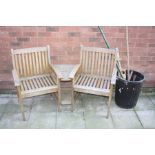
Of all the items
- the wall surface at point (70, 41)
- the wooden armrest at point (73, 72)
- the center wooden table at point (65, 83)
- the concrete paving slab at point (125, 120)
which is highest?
the wall surface at point (70, 41)

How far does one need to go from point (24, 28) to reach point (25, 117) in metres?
1.31

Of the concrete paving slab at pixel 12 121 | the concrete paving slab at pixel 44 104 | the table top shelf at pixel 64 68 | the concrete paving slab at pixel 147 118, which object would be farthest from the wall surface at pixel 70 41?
the concrete paving slab at pixel 147 118

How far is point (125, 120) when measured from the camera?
307 cm

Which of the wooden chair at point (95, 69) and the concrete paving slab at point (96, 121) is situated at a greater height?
the wooden chair at point (95, 69)

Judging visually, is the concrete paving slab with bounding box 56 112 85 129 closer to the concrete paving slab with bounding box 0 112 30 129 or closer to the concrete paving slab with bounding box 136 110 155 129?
the concrete paving slab with bounding box 0 112 30 129

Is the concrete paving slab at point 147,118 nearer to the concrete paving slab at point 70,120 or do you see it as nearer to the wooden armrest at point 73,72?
the concrete paving slab at point 70,120

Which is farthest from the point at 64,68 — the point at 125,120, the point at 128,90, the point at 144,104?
the point at 144,104

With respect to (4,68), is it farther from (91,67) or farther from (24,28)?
(91,67)

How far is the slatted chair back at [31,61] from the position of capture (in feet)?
10.2

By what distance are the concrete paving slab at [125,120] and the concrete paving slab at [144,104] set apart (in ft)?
0.66

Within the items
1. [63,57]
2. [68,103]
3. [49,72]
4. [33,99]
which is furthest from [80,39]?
[33,99]

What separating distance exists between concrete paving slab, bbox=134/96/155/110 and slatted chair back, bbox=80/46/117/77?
2.23 feet

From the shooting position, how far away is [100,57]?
3.25m

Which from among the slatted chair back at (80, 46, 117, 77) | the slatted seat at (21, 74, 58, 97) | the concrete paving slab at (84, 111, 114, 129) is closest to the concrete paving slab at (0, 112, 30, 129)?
the slatted seat at (21, 74, 58, 97)
